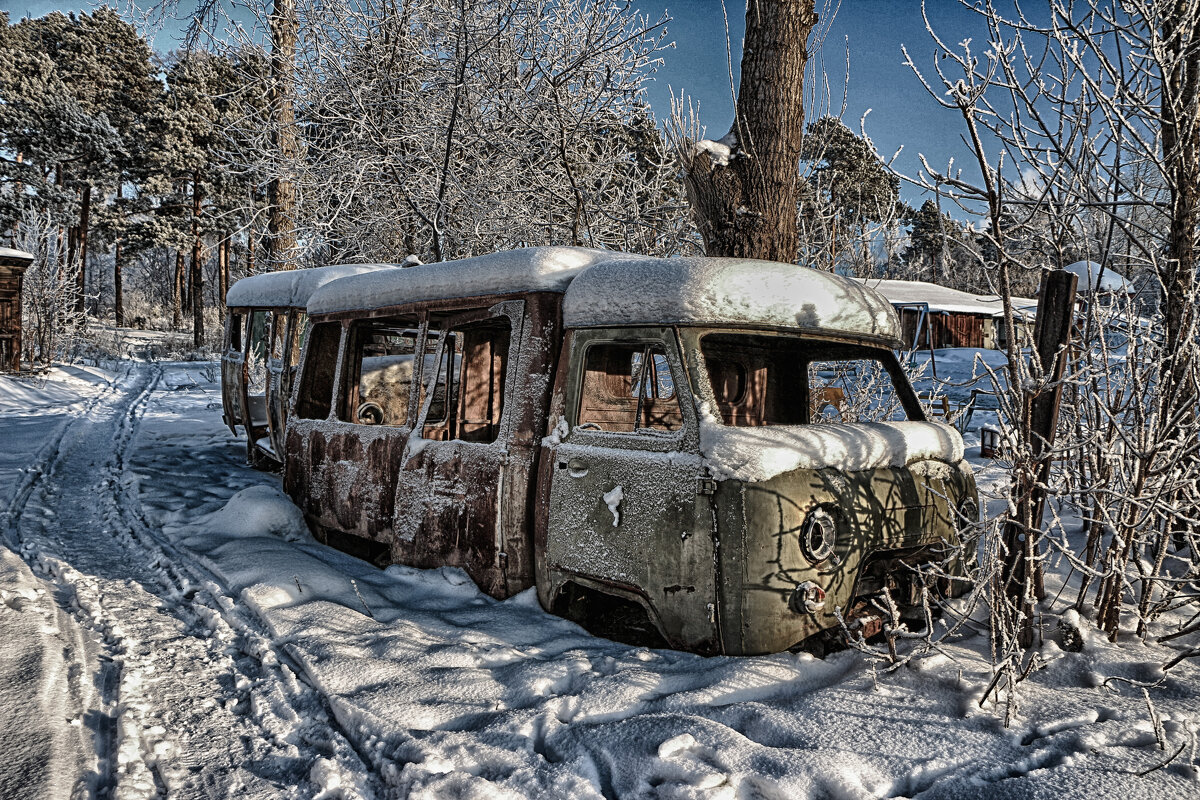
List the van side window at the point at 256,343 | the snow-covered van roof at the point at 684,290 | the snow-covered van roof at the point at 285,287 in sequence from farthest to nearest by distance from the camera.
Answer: the van side window at the point at 256,343, the snow-covered van roof at the point at 285,287, the snow-covered van roof at the point at 684,290

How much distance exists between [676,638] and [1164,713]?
1.76 metres

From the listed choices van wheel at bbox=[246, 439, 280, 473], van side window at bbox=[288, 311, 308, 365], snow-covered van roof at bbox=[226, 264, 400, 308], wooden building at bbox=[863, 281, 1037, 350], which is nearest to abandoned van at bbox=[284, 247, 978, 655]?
snow-covered van roof at bbox=[226, 264, 400, 308]

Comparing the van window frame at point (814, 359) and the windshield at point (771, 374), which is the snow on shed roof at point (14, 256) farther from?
the van window frame at point (814, 359)

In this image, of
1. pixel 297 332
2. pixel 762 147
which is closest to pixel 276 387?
pixel 297 332

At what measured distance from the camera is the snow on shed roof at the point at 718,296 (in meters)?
3.47

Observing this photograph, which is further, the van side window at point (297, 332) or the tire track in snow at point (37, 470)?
the van side window at point (297, 332)

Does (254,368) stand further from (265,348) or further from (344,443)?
(344,443)

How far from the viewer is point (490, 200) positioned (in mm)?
10828

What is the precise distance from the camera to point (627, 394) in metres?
4.92

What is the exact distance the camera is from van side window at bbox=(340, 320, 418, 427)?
5.75 m

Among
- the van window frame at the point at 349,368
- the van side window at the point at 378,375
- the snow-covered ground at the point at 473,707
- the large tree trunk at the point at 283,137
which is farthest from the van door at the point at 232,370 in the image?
the snow-covered ground at the point at 473,707

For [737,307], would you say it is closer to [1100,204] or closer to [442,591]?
[1100,204]

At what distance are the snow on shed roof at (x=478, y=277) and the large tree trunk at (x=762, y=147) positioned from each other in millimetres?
1545

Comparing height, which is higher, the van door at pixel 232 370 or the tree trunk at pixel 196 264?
the tree trunk at pixel 196 264
